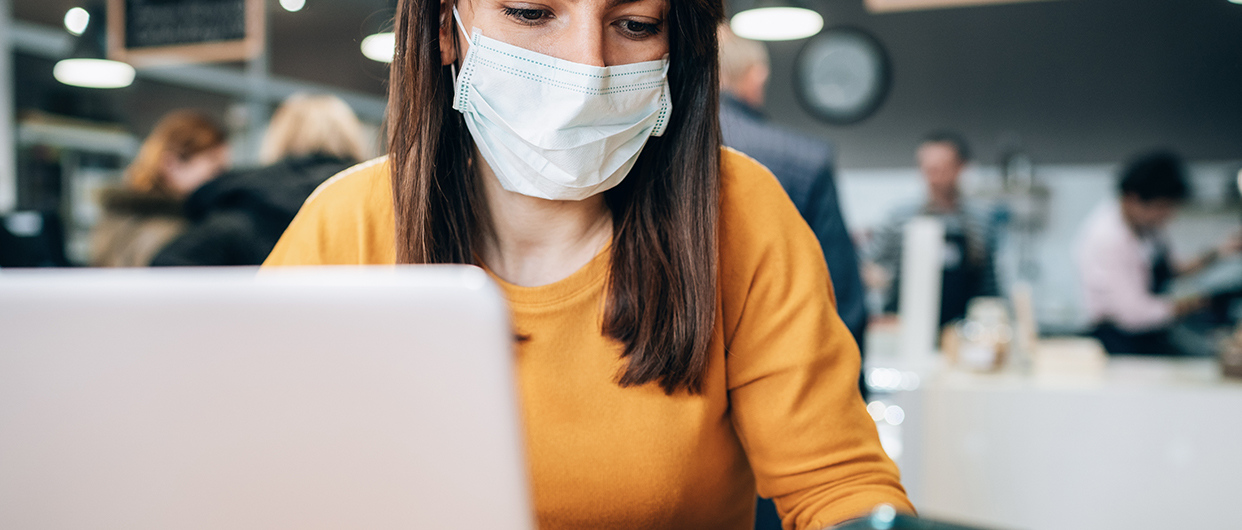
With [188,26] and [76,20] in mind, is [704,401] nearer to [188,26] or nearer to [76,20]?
[188,26]

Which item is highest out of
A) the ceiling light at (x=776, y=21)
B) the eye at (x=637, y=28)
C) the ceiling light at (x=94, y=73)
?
the ceiling light at (x=776, y=21)

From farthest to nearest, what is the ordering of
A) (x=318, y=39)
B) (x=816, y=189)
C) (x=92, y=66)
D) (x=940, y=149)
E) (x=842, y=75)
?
(x=842, y=75) → (x=318, y=39) → (x=940, y=149) → (x=92, y=66) → (x=816, y=189)

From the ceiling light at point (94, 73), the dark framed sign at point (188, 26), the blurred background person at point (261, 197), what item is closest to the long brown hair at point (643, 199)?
the blurred background person at point (261, 197)

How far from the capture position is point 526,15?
2.69ft

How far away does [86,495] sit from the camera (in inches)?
16.1

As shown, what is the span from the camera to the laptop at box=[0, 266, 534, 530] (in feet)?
1.18

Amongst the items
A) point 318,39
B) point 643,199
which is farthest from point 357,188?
point 318,39

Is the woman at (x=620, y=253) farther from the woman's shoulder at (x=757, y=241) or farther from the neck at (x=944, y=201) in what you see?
the neck at (x=944, y=201)

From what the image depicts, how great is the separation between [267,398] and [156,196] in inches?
104

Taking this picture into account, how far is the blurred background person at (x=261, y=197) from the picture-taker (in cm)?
207

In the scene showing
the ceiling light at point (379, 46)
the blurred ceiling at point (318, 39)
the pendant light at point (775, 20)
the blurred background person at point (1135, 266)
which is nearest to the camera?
the ceiling light at point (379, 46)

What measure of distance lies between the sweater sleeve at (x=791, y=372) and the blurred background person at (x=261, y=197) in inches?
57.2

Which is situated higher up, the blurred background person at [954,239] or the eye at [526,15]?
the eye at [526,15]

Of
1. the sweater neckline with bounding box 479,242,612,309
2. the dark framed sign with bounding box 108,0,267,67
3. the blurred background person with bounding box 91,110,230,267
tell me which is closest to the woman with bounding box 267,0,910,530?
the sweater neckline with bounding box 479,242,612,309
